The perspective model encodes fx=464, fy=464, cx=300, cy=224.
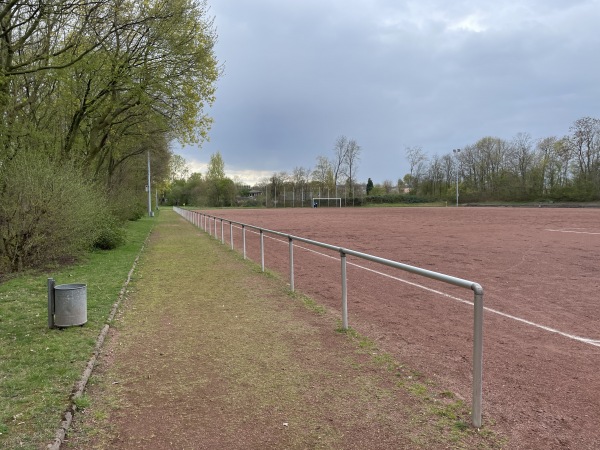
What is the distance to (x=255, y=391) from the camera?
3955 mm

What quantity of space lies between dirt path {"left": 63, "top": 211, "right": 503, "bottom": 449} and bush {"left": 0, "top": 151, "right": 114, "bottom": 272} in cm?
533

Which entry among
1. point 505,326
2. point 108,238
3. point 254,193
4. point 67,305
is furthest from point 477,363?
point 254,193

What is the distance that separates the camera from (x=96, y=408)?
364cm

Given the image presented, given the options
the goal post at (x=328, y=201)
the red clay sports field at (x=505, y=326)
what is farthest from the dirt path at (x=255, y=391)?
the goal post at (x=328, y=201)

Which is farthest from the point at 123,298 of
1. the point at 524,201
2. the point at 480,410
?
the point at 524,201

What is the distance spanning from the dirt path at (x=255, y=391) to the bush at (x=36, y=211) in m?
5.33

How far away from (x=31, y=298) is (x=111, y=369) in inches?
160

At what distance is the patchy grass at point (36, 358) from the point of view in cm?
325

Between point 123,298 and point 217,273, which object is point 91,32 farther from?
point 123,298

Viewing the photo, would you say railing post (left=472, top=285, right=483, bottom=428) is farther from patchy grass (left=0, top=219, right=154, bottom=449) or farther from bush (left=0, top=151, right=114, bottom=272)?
bush (left=0, top=151, right=114, bottom=272)

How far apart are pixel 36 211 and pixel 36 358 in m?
7.10

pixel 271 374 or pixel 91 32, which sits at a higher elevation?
pixel 91 32

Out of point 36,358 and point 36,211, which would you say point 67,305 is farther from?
point 36,211

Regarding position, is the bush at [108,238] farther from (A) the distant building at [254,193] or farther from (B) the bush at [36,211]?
(A) the distant building at [254,193]
